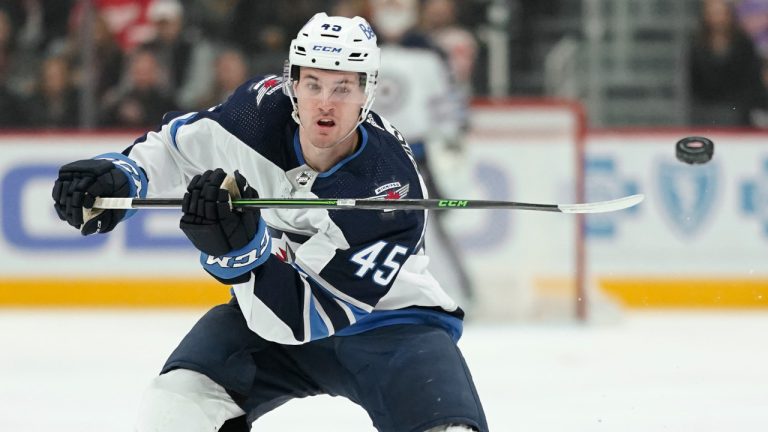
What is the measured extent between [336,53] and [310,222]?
1.14 ft

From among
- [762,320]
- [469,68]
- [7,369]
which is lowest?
[762,320]

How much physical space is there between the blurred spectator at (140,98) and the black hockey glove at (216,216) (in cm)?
405

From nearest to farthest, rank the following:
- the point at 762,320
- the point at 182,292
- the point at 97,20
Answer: the point at 762,320 < the point at 182,292 < the point at 97,20

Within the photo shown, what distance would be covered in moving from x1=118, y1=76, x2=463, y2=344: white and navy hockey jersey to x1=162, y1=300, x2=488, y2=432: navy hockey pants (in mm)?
71

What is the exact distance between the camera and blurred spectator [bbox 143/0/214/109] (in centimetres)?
640

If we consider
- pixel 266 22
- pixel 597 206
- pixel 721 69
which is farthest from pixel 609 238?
pixel 597 206

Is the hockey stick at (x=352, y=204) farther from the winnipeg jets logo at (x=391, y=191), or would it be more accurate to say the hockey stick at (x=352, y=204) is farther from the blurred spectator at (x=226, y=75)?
the blurred spectator at (x=226, y=75)

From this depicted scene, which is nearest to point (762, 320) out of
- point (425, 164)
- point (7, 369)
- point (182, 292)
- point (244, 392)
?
point (425, 164)

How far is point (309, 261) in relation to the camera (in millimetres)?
2496

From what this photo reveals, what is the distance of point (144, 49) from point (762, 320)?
3291 millimetres

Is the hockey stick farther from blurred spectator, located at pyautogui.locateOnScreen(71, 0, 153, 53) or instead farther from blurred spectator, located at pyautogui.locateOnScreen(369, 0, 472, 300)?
blurred spectator, located at pyautogui.locateOnScreen(71, 0, 153, 53)

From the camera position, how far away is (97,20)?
6.34 m

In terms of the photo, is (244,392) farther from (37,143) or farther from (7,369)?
(37,143)

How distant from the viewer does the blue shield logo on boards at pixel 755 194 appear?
5.91m
